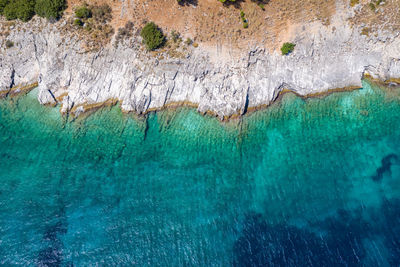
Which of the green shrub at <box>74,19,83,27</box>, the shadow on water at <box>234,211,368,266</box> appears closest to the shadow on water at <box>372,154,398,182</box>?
the shadow on water at <box>234,211,368,266</box>

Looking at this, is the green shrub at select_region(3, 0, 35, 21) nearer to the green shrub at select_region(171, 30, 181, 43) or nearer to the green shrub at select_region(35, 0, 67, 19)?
the green shrub at select_region(35, 0, 67, 19)

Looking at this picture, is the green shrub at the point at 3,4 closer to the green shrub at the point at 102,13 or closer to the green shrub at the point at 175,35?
the green shrub at the point at 102,13

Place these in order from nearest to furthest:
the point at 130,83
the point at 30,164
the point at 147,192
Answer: the point at 147,192 → the point at 30,164 → the point at 130,83

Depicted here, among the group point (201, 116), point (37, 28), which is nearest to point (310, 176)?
point (201, 116)

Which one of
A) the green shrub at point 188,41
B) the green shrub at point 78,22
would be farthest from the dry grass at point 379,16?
Answer: the green shrub at point 78,22

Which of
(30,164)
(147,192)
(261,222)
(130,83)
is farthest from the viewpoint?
(130,83)

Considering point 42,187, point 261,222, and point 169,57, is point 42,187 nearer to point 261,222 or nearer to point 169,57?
point 169,57
